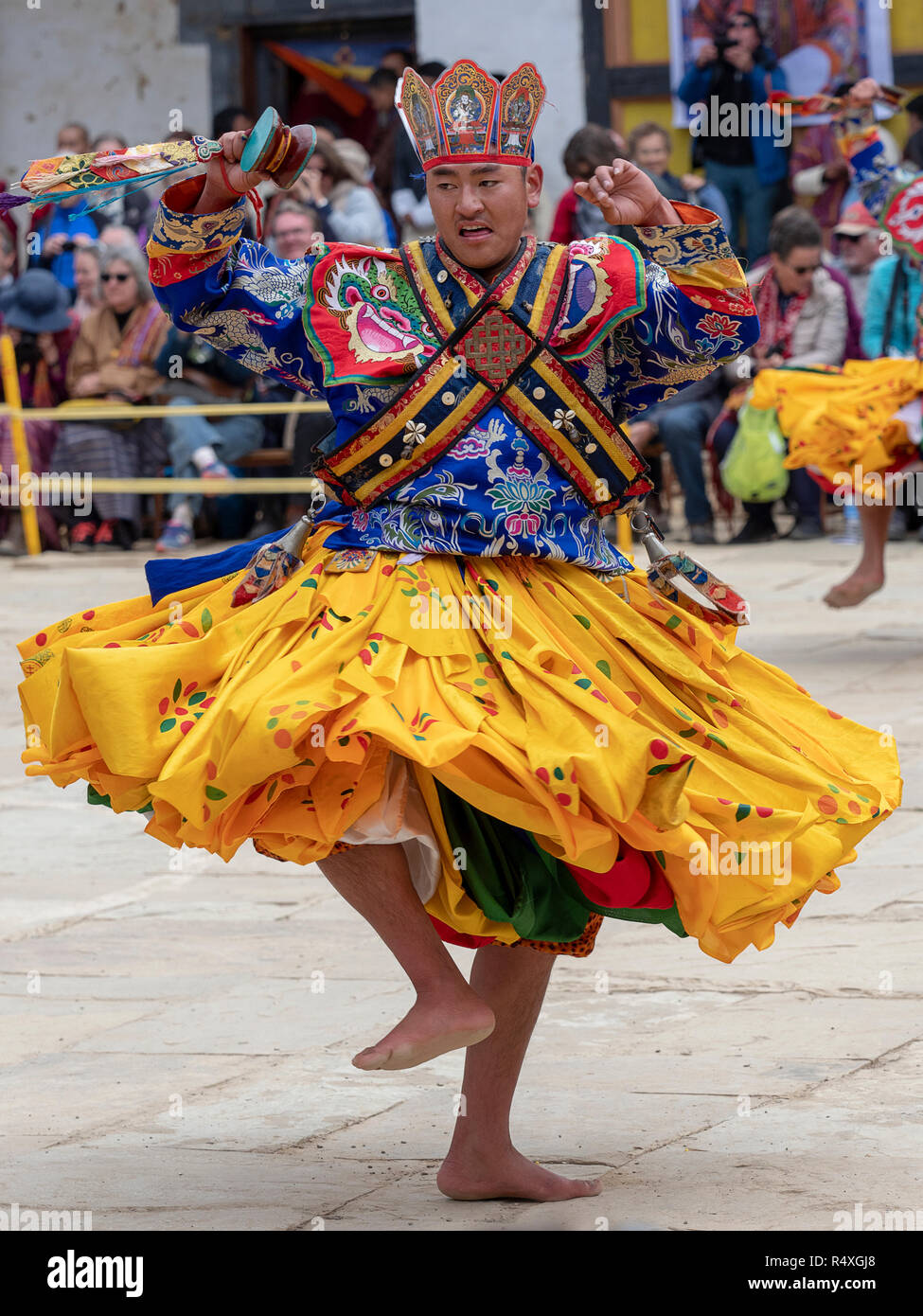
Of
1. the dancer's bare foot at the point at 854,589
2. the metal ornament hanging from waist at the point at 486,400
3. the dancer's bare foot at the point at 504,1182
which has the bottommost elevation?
the dancer's bare foot at the point at 504,1182

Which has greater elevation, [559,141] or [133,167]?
[559,141]

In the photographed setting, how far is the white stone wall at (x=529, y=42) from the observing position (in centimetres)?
1470

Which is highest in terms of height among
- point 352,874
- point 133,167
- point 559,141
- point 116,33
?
point 116,33

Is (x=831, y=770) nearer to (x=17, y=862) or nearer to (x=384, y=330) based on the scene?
(x=384, y=330)

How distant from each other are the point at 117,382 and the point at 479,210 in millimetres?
9708

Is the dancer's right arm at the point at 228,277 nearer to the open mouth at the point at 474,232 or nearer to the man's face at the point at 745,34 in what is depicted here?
the open mouth at the point at 474,232

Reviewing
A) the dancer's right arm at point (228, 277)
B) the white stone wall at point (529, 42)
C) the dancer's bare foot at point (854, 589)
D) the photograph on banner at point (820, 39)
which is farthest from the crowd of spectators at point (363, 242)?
the dancer's right arm at point (228, 277)

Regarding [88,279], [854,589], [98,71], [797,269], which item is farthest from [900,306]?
[98,71]

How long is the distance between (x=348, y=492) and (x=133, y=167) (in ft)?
2.11

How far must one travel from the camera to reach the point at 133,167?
3.51 meters

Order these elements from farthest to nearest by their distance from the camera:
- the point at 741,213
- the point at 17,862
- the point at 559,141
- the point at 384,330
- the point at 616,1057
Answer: the point at 559,141 → the point at 741,213 → the point at 17,862 → the point at 616,1057 → the point at 384,330

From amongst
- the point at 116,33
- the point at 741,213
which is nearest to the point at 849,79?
the point at 741,213

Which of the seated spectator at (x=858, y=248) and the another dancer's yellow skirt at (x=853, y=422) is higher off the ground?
the seated spectator at (x=858, y=248)

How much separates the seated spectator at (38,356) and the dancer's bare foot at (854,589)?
6.10 meters
